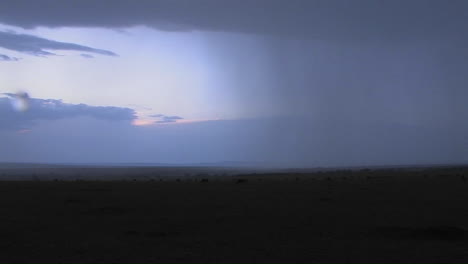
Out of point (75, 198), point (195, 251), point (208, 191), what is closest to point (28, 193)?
point (75, 198)

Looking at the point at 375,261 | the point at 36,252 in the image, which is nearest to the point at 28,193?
the point at 36,252

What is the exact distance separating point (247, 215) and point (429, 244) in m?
8.40

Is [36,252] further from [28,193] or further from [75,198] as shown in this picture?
[28,193]

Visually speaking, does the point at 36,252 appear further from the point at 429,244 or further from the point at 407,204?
the point at 407,204

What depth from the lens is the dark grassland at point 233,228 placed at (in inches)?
546

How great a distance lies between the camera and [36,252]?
14.0 metres

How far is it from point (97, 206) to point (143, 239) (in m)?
9.66

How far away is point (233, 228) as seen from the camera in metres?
18.5

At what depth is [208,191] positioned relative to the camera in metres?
33.6

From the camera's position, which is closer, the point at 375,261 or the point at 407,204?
the point at 375,261

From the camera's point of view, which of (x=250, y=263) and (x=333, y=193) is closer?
(x=250, y=263)

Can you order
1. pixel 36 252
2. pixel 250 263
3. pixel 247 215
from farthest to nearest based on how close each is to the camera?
pixel 247 215 < pixel 36 252 < pixel 250 263

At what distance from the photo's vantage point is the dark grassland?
1388 cm

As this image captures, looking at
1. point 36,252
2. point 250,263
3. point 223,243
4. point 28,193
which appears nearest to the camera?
point 250,263
